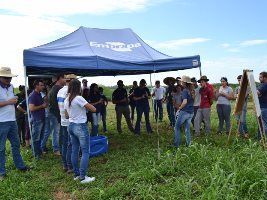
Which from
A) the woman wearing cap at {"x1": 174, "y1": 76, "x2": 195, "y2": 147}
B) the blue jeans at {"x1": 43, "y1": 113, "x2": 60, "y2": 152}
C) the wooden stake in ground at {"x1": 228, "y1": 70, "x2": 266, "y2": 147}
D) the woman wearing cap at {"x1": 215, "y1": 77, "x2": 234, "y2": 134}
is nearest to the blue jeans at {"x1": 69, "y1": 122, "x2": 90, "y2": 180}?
the blue jeans at {"x1": 43, "y1": 113, "x2": 60, "y2": 152}

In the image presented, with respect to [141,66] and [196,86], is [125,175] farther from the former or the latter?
[196,86]

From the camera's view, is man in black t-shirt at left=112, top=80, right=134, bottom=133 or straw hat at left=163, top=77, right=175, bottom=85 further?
man in black t-shirt at left=112, top=80, right=134, bottom=133

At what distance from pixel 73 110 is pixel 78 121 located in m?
0.20

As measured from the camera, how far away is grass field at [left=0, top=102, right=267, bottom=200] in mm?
4887

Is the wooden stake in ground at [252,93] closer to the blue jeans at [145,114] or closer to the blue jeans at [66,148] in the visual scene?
the blue jeans at [66,148]

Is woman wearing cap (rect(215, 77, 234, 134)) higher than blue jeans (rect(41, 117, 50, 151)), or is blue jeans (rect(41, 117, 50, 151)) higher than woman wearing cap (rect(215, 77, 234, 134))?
woman wearing cap (rect(215, 77, 234, 134))

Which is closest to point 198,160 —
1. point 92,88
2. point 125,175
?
point 125,175

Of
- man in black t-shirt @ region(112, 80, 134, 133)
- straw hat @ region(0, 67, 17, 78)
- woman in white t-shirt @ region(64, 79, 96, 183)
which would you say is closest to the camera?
woman in white t-shirt @ region(64, 79, 96, 183)

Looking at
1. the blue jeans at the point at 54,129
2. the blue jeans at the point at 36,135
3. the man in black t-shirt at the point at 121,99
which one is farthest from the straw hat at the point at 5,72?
the man in black t-shirt at the point at 121,99

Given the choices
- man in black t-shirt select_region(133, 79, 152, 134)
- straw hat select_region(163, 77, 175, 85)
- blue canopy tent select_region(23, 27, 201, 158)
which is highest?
blue canopy tent select_region(23, 27, 201, 158)

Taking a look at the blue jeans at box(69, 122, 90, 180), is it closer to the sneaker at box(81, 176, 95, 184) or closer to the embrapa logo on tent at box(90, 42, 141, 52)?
the sneaker at box(81, 176, 95, 184)

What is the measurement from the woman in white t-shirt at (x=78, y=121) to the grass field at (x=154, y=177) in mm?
419

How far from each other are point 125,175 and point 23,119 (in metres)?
4.57

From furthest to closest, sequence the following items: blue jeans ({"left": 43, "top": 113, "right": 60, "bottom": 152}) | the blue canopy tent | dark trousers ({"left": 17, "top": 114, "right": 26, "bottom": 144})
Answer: dark trousers ({"left": 17, "top": 114, "right": 26, "bottom": 144}) → blue jeans ({"left": 43, "top": 113, "right": 60, "bottom": 152}) → the blue canopy tent
